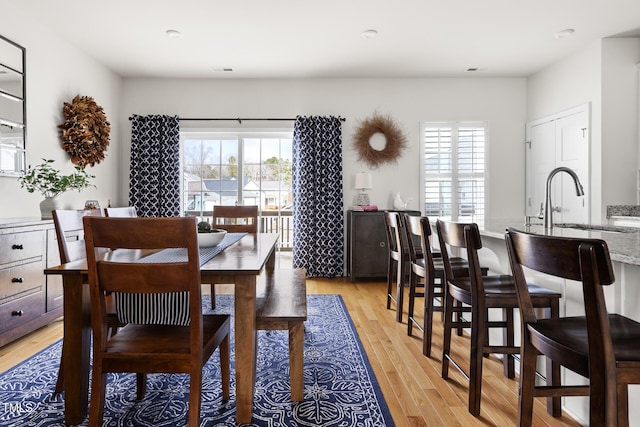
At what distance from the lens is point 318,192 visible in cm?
526

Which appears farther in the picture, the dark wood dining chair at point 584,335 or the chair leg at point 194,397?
the chair leg at point 194,397

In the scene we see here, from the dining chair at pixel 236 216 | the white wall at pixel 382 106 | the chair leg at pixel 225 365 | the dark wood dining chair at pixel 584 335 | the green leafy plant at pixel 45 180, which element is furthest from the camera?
the white wall at pixel 382 106

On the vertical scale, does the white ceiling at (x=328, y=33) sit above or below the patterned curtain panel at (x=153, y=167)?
above

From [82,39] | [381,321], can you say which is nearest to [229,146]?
[82,39]

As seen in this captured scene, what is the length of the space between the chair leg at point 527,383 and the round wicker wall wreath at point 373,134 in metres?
4.15

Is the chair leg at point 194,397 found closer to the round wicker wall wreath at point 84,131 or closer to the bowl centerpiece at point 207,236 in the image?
the bowl centerpiece at point 207,236

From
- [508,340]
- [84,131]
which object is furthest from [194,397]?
[84,131]

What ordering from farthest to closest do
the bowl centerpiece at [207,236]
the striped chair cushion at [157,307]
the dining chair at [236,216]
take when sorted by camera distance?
the dining chair at [236,216]
the bowl centerpiece at [207,236]
the striped chair cushion at [157,307]

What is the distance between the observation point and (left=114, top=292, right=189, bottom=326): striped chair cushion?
166cm

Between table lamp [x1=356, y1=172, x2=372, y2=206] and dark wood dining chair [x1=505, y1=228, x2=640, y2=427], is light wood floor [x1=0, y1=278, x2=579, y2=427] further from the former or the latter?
table lamp [x1=356, y1=172, x2=372, y2=206]

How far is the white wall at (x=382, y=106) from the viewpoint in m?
5.35

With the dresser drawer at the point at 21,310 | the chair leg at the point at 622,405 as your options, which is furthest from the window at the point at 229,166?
the chair leg at the point at 622,405

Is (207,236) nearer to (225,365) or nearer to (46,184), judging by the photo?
(225,365)

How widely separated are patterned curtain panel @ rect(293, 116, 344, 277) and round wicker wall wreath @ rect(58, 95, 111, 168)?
2301 millimetres
